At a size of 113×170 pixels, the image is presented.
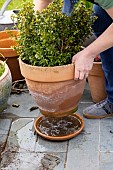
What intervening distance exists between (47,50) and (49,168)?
0.69 meters

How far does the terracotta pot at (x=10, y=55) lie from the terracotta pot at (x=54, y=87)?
839mm

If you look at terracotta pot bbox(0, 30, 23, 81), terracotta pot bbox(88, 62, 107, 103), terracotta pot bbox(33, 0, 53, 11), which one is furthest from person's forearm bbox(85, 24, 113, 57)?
terracotta pot bbox(0, 30, 23, 81)

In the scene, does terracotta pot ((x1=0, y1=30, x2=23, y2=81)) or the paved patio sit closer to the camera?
the paved patio

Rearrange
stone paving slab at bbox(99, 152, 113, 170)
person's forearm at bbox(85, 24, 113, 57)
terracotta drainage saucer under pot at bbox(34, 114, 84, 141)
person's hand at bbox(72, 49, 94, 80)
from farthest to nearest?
terracotta drainage saucer under pot at bbox(34, 114, 84, 141) → stone paving slab at bbox(99, 152, 113, 170) → person's hand at bbox(72, 49, 94, 80) → person's forearm at bbox(85, 24, 113, 57)

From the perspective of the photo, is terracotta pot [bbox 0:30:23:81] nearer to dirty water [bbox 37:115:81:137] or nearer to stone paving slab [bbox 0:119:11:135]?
stone paving slab [bbox 0:119:11:135]

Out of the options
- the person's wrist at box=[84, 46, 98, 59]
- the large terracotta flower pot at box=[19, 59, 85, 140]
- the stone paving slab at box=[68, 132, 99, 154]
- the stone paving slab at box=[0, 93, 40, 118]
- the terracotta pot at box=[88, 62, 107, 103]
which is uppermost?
the person's wrist at box=[84, 46, 98, 59]

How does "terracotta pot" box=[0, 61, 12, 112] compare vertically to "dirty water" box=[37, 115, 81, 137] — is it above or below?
above

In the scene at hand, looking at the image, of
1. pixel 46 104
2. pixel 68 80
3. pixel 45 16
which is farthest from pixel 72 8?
pixel 46 104

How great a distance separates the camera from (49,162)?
2.53m

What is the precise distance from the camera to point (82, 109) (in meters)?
3.08

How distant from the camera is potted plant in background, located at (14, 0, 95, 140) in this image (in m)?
2.38

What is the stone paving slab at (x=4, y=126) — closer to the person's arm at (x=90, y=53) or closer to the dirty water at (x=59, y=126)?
the dirty water at (x=59, y=126)

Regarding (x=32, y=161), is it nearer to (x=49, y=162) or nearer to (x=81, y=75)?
(x=49, y=162)

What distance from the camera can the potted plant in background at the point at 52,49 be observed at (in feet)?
7.80
